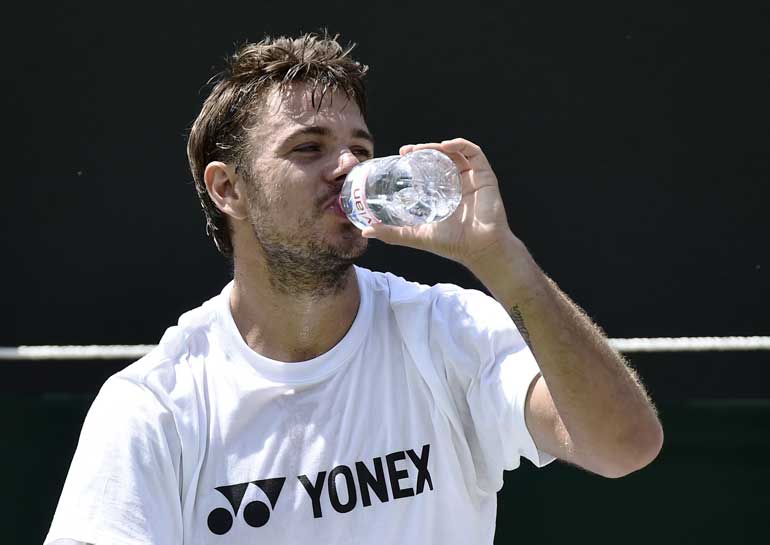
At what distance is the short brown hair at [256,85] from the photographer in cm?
240

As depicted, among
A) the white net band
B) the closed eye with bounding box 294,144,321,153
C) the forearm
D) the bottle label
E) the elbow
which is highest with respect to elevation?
the closed eye with bounding box 294,144,321,153

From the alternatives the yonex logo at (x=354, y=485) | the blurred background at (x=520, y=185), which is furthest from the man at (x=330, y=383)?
the blurred background at (x=520, y=185)

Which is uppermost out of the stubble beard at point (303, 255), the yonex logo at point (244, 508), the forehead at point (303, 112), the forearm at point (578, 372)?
the forehead at point (303, 112)

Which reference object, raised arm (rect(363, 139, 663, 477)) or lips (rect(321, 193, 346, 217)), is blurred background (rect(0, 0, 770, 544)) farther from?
raised arm (rect(363, 139, 663, 477))

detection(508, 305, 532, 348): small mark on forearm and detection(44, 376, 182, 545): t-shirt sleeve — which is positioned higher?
detection(508, 305, 532, 348): small mark on forearm

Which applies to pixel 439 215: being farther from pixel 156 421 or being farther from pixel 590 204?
pixel 590 204

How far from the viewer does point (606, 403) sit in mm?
1943

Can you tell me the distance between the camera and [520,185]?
354 cm

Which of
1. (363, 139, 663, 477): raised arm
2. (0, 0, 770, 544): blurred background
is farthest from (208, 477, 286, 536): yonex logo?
(0, 0, 770, 544): blurred background

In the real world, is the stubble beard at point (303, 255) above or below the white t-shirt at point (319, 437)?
above

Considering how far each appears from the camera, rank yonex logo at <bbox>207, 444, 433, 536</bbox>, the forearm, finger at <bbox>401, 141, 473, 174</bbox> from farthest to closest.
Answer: yonex logo at <bbox>207, 444, 433, 536</bbox>
finger at <bbox>401, 141, 473, 174</bbox>
the forearm

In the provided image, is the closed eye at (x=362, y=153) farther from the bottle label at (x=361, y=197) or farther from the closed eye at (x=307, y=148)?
the bottle label at (x=361, y=197)

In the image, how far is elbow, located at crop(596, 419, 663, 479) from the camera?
6.45ft

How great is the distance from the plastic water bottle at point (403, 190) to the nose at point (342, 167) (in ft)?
0.08
